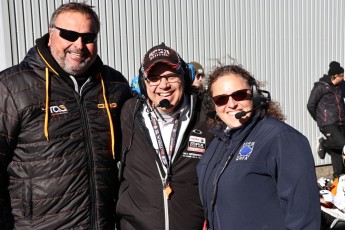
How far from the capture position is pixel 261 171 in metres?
2.48

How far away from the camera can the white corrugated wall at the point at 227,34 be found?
6.86 metres

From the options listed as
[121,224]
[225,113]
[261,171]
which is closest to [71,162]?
[121,224]

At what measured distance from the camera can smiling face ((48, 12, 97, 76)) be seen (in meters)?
3.11

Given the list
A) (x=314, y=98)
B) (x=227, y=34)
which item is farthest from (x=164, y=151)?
(x=314, y=98)

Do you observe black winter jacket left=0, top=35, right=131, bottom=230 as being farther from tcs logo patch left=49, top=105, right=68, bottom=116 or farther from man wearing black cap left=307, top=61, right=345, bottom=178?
man wearing black cap left=307, top=61, right=345, bottom=178

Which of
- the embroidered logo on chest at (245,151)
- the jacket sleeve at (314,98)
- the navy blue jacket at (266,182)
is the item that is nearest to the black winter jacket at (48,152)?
the navy blue jacket at (266,182)

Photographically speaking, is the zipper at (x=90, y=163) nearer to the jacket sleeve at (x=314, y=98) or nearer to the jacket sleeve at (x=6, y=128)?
the jacket sleeve at (x=6, y=128)

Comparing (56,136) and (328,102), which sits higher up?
(56,136)

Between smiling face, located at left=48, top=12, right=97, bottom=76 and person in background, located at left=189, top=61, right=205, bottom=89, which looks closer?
smiling face, located at left=48, top=12, right=97, bottom=76

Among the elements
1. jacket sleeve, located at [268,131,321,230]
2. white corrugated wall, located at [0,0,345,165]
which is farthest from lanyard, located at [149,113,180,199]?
white corrugated wall, located at [0,0,345,165]

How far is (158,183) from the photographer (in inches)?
121

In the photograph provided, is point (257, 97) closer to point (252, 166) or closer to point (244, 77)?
point (244, 77)

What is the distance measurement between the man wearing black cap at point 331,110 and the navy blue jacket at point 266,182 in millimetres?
7019

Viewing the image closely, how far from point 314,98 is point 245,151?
7.18 metres
